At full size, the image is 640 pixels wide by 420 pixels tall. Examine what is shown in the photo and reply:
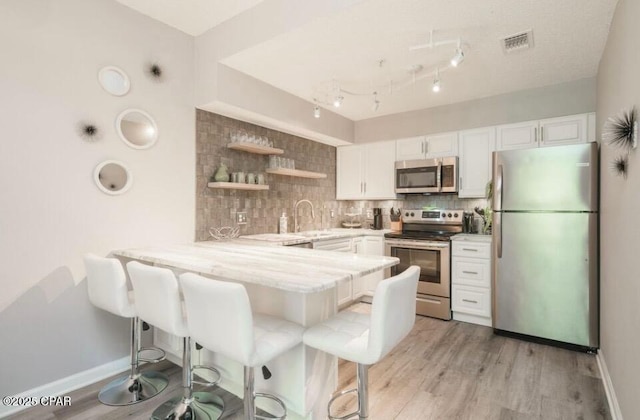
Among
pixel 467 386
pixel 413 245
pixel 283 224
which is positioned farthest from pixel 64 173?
pixel 413 245

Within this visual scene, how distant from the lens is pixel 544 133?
11.1ft

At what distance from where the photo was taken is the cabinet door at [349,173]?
471cm

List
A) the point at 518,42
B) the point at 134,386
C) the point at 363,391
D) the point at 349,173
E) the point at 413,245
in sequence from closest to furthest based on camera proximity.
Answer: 1. the point at 363,391
2. the point at 134,386
3. the point at 518,42
4. the point at 413,245
5. the point at 349,173

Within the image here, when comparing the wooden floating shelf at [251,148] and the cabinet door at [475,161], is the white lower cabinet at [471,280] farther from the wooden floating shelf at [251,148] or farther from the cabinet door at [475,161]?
the wooden floating shelf at [251,148]

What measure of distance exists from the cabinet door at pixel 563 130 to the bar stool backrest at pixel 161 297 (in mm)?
3635

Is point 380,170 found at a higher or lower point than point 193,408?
higher

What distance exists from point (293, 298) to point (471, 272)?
2.39 m

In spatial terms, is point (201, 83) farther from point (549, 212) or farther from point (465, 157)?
point (549, 212)

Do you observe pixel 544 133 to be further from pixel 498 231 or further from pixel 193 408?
pixel 193 408

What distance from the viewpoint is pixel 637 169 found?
4.95 ft

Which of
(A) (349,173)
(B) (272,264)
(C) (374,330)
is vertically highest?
(A) (349,173)

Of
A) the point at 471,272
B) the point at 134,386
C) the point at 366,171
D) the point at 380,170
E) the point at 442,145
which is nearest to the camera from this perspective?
the point at 134,386

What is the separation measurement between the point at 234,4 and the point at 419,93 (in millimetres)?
2158

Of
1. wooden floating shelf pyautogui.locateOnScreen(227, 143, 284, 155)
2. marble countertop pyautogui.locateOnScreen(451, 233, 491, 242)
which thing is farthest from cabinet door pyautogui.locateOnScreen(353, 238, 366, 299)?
wooden floating shelf pyautogui.locateOnScreen(227, 143, 284, 155)
